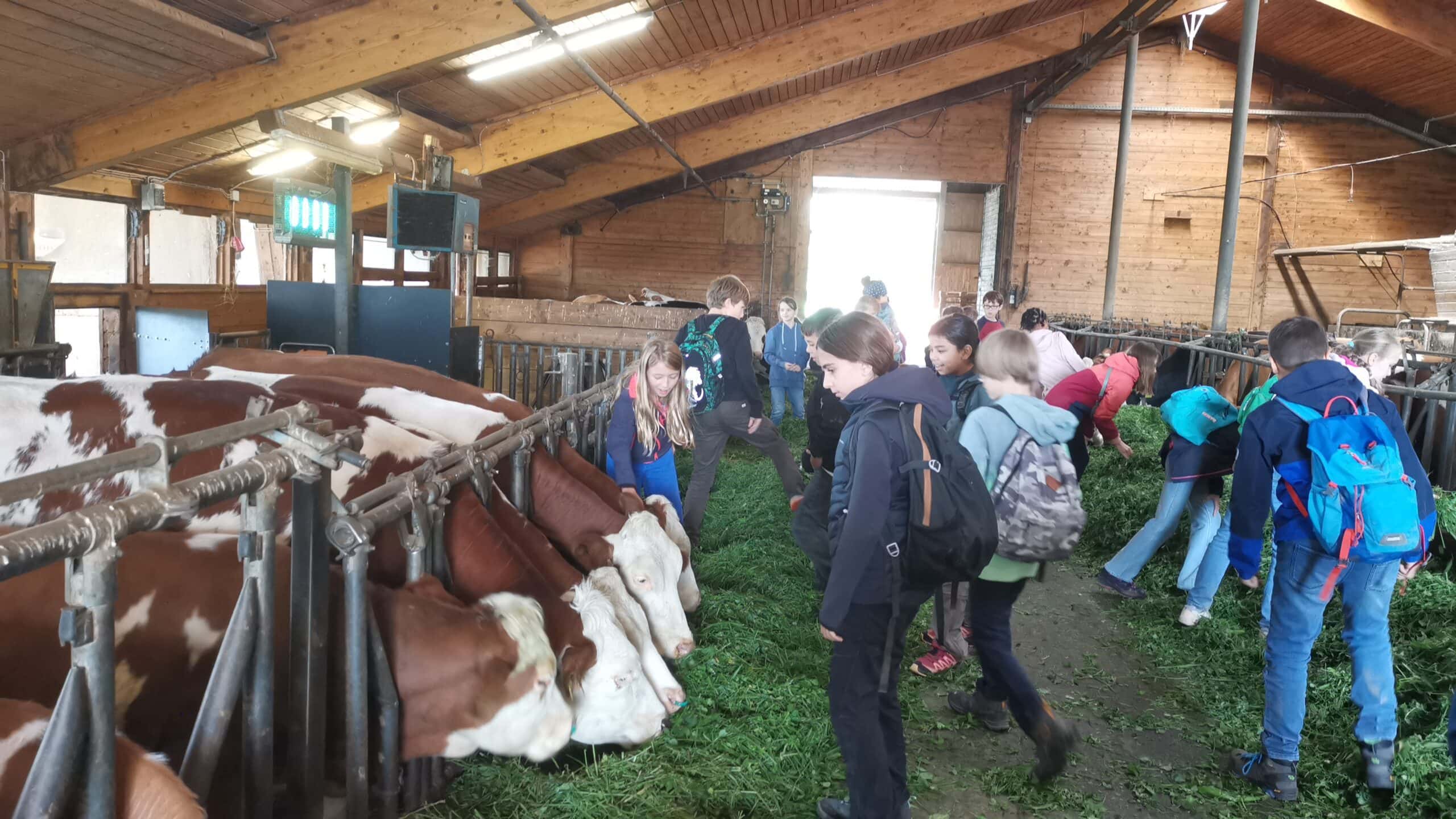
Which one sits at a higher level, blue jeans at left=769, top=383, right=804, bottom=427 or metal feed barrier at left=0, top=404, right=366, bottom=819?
metal feed barrier at left=0, top=404, right=366, bottom=819

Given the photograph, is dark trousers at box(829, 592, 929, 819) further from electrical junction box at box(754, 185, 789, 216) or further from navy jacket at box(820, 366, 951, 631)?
electrical junction box at box(754, 185, 789, 216)

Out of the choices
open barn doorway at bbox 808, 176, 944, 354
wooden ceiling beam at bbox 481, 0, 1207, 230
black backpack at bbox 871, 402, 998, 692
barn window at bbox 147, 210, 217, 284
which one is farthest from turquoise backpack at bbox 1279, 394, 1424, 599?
open barn doorway at bbox 808, 176, 944, 354

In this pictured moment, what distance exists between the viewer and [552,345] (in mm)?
9156

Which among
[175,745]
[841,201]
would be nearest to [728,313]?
[175,745]

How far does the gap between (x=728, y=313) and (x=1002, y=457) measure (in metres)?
2.53

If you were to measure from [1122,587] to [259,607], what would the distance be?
455 centimetres

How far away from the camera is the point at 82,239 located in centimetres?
878

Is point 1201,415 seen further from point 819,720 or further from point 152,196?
point 152,196

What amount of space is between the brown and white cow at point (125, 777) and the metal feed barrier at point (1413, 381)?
192 inches

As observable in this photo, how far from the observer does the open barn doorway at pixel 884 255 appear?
2130 centimetres

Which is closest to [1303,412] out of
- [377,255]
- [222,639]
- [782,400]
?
[222,639]

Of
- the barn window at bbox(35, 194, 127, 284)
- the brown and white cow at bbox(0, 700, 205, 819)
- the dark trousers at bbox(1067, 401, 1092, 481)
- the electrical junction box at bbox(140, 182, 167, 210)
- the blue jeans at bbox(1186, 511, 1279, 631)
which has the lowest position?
the blue jeans at bbox(1186, 511, 1279, 631)

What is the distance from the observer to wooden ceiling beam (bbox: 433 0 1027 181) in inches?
416

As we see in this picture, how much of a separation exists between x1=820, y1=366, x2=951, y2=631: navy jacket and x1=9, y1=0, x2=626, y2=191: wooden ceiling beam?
5.33 metres
